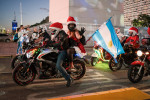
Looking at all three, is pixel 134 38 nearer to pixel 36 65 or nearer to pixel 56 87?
pixel 56 87

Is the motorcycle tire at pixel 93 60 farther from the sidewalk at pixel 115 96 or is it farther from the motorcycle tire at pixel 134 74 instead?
the sidewalk at pixel 115 96

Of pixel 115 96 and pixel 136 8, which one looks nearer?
pixel 115 96

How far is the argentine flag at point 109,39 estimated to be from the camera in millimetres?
5523

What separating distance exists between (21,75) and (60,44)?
1.40 metres

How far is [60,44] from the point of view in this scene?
4.58 m

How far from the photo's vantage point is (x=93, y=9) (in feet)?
76.2

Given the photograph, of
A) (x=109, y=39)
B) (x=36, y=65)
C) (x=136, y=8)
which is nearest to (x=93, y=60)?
(x=109, y=39)

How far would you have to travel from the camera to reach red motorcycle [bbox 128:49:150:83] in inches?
195

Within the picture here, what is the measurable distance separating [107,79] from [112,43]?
1251mm

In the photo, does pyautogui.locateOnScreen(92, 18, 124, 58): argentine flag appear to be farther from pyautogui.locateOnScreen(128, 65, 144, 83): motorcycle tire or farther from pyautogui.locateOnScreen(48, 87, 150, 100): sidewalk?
pyautogui.locateOnScreen(48, 87, 150, 100): sidewalk

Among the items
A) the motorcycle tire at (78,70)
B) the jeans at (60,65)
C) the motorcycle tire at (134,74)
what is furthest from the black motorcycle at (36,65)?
the motorcycle tire at (134,74)

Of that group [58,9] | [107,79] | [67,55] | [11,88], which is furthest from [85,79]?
[58,9]

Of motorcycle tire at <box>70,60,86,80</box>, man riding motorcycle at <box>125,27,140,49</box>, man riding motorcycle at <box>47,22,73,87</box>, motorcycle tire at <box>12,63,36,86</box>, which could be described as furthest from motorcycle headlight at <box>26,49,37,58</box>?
man riding motorcycle at <box>125,27,140,49</box>

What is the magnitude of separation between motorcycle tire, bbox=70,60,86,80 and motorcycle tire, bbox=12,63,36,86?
1302 millimetres
